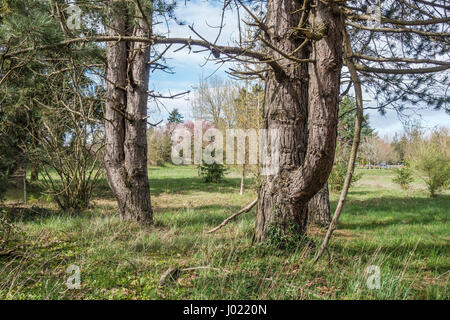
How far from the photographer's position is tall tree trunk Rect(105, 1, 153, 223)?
184 inches

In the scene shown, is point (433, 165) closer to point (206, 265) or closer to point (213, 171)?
point (213, 171)

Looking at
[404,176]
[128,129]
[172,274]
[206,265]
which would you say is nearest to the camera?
[172,274]

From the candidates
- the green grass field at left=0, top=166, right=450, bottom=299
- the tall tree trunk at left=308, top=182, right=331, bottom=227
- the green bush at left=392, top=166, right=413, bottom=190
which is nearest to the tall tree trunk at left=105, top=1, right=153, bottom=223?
the green grass field at left=0, top=166, right=450, bottom=299

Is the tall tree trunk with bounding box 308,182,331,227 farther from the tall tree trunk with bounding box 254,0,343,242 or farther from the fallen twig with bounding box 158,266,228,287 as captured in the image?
the fallen twig with bounding box 158,266,228,287

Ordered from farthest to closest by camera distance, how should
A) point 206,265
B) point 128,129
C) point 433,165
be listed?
1. point 433,165
2. point 128,129
3. point 206,265

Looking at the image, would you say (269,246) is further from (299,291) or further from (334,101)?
(334,101)

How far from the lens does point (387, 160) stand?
130 ft

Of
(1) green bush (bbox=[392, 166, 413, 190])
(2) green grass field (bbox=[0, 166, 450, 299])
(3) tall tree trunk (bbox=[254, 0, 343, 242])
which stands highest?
(3) tall tree trunk (bbox=[254, 0, 343, 242])

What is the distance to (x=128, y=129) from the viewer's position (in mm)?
4703

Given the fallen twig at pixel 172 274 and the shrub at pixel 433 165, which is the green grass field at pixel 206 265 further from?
the shrub at pixel 433 165

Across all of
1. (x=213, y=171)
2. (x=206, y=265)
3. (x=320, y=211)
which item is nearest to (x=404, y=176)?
(x=213, y=171)

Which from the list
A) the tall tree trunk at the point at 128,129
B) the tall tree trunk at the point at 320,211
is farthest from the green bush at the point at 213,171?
the tall tree trunk at the point at 128,129

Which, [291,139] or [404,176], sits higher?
[291,139]
